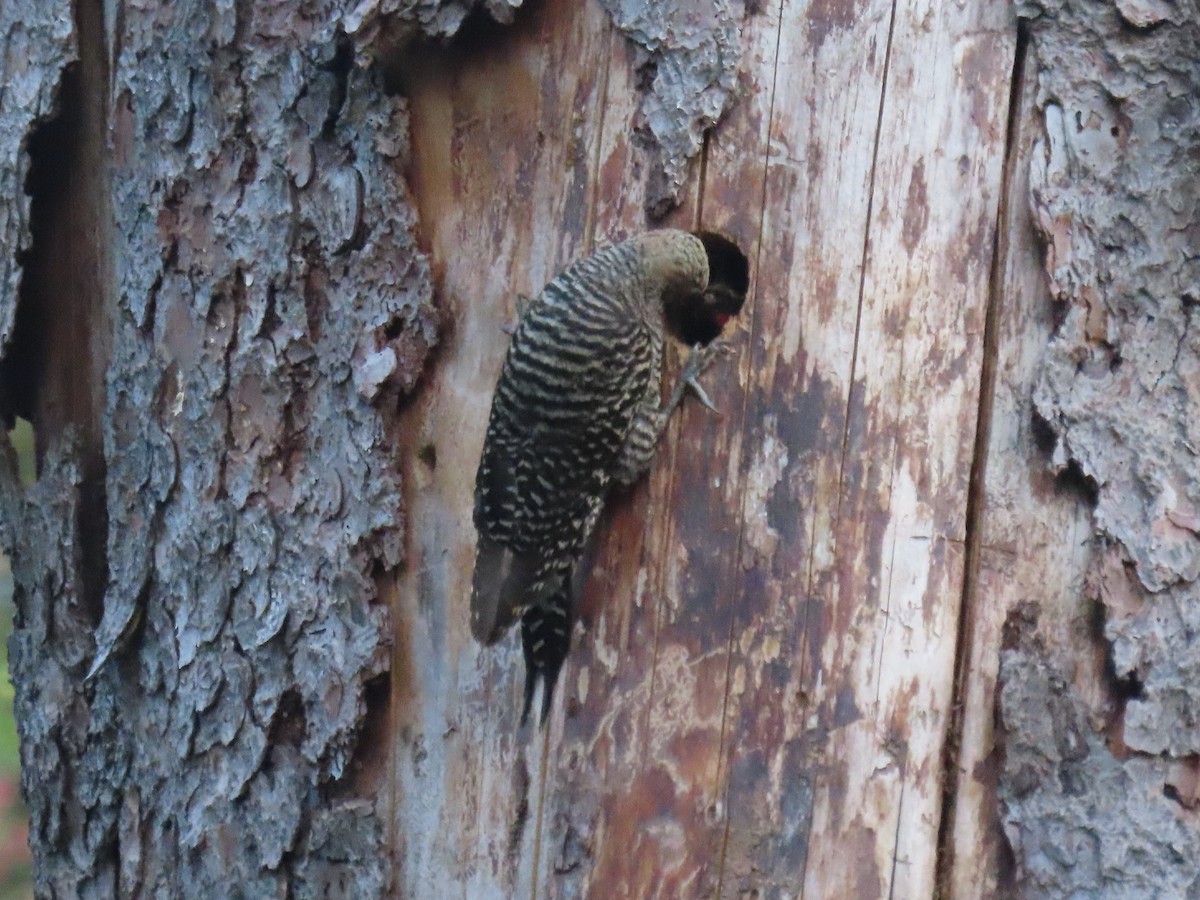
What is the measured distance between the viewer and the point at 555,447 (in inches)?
113

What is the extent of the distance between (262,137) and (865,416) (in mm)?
1468

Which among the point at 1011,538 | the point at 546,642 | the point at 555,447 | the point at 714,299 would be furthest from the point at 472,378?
the point at 1011,538

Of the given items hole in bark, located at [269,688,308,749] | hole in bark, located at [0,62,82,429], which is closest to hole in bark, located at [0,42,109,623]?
hole in bark, located at [0,62,82,429]

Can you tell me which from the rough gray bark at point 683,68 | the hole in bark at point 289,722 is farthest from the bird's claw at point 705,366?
the hole in bark at point 289,722

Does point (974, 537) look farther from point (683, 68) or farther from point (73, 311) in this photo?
point (73, 311)

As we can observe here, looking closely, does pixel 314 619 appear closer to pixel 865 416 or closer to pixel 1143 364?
pixel 865 416

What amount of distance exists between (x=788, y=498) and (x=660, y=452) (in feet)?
0.95

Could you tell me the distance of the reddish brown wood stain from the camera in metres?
2.58

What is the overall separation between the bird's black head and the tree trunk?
17cm

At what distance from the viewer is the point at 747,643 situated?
262 centimetres

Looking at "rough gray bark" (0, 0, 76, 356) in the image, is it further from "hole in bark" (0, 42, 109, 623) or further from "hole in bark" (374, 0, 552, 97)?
"hole in bark" (374, 0, 552, 97)

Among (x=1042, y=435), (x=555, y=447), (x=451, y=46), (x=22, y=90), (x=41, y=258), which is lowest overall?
(x=555, y=447)

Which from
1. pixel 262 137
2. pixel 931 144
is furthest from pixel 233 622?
pixel 931 144

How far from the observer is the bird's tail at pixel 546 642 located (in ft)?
8.97
